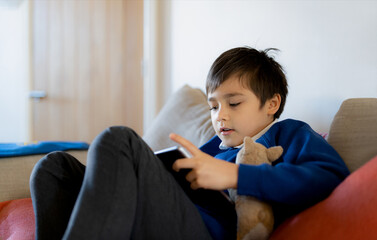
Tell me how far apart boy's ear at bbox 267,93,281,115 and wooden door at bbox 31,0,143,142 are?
7.16 feet

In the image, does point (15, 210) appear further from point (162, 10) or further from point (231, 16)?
point (162, 10)

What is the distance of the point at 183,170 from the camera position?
3.21ft

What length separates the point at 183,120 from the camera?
72.1 inches

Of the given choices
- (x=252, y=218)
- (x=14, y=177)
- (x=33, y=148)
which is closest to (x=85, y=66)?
(x=33, y=148)

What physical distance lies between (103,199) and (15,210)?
69cm

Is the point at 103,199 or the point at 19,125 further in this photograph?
the point at 19,125

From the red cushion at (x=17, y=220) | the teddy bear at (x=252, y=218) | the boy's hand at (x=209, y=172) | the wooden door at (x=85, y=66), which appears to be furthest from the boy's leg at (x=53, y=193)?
the wooden door at (x=85, y=66)

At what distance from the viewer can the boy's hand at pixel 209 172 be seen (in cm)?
90

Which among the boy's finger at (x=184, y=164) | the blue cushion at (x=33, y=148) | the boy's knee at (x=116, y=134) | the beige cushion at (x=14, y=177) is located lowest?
the beige cushion at (x=14, y=177)

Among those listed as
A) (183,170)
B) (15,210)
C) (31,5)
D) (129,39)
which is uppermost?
(31,5)

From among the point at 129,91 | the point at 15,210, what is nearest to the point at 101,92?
the point at 129,91

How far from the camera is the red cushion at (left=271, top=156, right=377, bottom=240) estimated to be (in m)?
0.77

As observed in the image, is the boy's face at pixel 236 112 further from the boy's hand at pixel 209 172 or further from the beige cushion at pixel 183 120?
the beige cushion at pixel 183 120

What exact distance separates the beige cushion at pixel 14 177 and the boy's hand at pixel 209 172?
908 mm
